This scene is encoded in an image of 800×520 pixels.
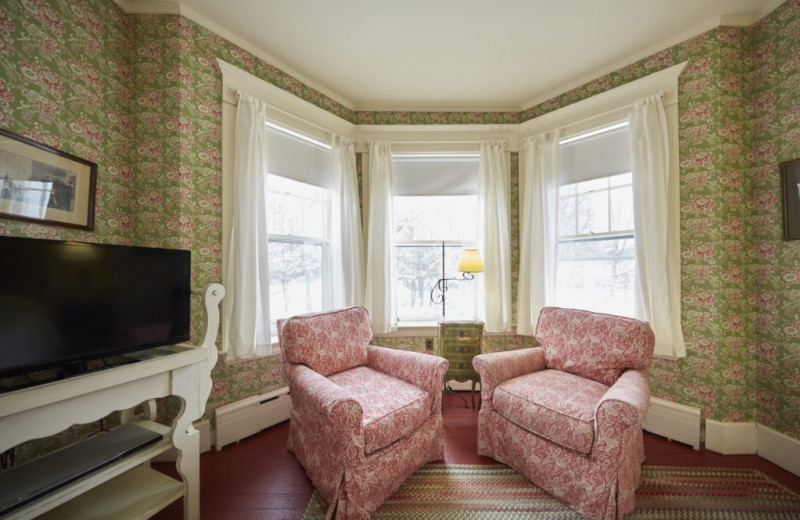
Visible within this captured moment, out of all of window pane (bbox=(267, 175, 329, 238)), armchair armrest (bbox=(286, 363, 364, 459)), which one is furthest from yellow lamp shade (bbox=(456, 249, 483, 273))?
armchair armrest (bbox=(286, 363, 364, 459))

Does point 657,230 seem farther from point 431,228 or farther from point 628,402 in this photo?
point 431,228

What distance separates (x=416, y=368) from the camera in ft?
6.75

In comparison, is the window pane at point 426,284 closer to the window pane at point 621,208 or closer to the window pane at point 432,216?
the window pane at point 432,216

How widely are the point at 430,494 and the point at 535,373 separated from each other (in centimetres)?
103

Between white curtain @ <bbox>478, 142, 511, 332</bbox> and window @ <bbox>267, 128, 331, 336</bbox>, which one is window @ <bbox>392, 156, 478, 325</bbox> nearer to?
white curtain @ <bbox>478, 142, 511, 332</bbox>

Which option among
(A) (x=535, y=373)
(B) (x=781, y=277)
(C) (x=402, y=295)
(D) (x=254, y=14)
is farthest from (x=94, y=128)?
(B) (x=781, y=277)

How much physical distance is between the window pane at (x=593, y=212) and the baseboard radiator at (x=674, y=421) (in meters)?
1.38

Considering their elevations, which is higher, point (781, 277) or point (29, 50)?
point (29, 50)

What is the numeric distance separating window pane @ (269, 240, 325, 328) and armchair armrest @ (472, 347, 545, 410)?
1564 millimetres

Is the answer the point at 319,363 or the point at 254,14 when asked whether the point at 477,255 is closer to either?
the point at 319,363

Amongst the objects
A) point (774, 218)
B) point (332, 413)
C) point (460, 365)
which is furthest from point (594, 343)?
point (332, 413)

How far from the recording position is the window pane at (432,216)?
326 centimetres

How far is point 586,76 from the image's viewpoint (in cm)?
276

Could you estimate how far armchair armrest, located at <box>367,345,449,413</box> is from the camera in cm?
197
